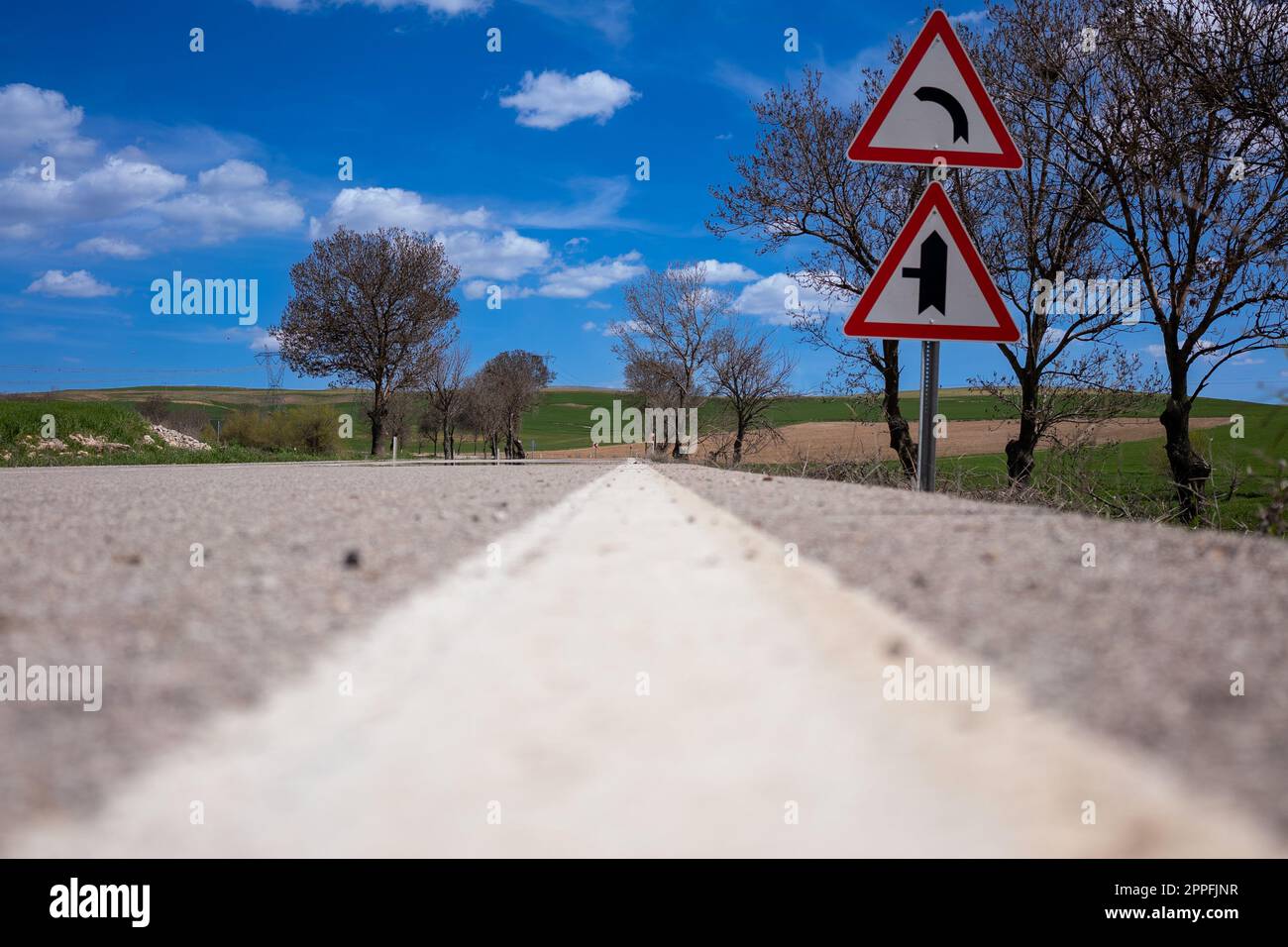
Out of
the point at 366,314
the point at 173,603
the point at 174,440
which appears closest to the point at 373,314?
the point at 366,314

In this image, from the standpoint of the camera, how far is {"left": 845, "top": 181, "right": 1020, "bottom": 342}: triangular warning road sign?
17.6 ft

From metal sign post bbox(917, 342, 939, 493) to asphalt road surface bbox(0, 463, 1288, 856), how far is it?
259 cm

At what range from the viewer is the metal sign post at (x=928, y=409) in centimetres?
561

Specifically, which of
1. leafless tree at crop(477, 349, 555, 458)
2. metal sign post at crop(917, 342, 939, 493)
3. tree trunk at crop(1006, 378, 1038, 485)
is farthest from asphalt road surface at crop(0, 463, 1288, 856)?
leafless tree at crop(477, 349, 555, 458)

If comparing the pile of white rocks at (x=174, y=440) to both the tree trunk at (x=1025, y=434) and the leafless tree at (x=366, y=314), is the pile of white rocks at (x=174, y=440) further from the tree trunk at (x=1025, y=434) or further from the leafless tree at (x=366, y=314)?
the tree trunk at (x=1025, y=434)

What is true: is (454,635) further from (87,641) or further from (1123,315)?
(1123,315)

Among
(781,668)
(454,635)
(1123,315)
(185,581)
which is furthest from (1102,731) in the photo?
(1123,315)

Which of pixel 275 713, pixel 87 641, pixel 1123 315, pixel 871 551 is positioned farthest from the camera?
pixel 1123 315

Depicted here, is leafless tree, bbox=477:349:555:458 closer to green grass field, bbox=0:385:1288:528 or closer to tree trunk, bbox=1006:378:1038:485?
green grass field, bbox=0:385:1288:528

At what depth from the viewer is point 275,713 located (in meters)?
1.42

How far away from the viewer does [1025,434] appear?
1401 cm

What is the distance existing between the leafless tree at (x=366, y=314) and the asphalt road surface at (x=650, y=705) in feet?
131

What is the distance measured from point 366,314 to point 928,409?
1557 inches
